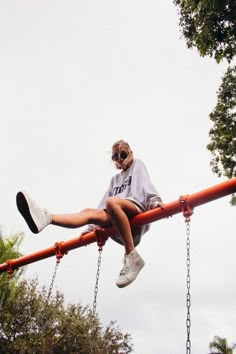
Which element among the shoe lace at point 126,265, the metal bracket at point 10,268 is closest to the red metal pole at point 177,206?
the shoe lace at point 126,265

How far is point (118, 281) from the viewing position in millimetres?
3584

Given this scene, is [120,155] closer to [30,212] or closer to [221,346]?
[30,212]

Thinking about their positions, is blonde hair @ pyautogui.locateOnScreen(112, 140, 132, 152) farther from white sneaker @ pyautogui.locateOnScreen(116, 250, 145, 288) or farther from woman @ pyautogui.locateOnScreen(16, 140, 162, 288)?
white sneaker @ pyautogui.locateOnScreen(116, 250, 145, 288)

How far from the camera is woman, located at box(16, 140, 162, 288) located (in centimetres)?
353

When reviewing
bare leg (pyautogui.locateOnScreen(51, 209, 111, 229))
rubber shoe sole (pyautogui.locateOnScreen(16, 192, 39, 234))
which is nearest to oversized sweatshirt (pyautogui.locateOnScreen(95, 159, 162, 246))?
bare leg (pyautogui.locateOnScreen(51, 209, 111, 229))

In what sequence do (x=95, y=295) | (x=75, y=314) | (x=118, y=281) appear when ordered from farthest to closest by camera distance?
(x=75, y=314) < (x=95, y=295) < (x=118, y=281)

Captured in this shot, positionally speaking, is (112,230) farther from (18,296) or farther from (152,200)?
(18,296)

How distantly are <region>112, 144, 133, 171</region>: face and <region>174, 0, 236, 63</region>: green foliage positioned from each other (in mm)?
6441

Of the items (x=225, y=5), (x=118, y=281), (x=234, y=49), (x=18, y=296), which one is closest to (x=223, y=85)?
(x=234, y=49)

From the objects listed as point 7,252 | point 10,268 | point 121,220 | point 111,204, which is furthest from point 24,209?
point 7,252

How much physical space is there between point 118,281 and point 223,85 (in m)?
10.4

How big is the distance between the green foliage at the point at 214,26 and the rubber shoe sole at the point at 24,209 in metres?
7.84

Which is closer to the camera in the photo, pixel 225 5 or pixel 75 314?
pixel 225 5

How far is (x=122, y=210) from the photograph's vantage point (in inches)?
153
